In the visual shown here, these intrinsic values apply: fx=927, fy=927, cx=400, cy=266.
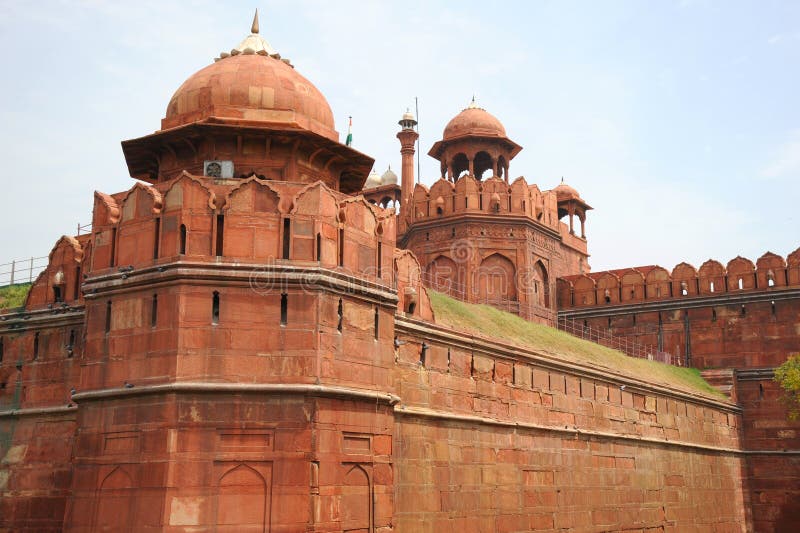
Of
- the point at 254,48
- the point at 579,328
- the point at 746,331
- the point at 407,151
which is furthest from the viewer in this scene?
the point at 407,151

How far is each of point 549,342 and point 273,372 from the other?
1060 centimetres

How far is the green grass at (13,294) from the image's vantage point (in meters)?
18.3

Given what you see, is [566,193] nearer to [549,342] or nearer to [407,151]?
[407,151]

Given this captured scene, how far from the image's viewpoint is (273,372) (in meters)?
11.6

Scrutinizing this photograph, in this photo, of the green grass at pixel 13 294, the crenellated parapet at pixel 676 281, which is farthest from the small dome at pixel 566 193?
the green grass at pixel 13 294

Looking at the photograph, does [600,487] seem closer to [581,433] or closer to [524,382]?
[581,433]

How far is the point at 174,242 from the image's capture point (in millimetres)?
11914

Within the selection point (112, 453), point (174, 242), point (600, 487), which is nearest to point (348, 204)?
point (174, 242)

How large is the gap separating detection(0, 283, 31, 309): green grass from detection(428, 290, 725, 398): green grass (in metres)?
8.19

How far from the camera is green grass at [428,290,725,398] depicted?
1759 centimetres

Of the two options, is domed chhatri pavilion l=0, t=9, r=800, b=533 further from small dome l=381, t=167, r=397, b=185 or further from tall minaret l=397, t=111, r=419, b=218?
small dome l=381, t=167, r=397, b=185

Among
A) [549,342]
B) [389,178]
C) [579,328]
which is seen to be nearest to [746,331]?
[579,328]

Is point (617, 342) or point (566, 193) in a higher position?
point (566, 193)

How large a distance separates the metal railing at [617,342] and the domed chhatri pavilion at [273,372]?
7.68 m
